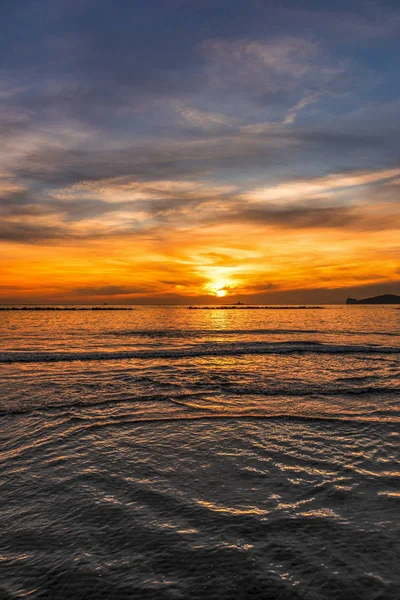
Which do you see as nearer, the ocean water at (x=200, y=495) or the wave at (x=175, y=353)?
the ocean water at (x=200, y=495)

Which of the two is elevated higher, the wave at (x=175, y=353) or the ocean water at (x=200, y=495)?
the ocean water at (x=200, y=495)

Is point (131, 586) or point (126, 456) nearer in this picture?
point (131, 586)

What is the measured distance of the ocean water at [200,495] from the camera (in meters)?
4.26

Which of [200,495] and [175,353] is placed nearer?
[200,495]

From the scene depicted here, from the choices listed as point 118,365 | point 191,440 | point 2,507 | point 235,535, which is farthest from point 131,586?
point 118,365

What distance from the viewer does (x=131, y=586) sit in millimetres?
4125

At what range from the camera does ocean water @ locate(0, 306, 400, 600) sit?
426cm

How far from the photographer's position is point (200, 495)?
6195 mm

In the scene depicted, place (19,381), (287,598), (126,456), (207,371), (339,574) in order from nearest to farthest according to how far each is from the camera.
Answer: (287,598) < (339,574) < (126,456) < (19,381) < (207,371)

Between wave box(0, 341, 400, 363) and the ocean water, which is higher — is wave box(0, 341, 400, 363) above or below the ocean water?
below

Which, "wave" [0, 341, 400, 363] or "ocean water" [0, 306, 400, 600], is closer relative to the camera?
"ocean water" [0, 306, 400, 600]

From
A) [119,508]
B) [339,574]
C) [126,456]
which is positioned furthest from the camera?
[126,456]

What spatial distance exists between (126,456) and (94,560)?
3384 millimetres

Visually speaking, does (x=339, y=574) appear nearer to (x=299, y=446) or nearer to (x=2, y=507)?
(x=299, y=446)
